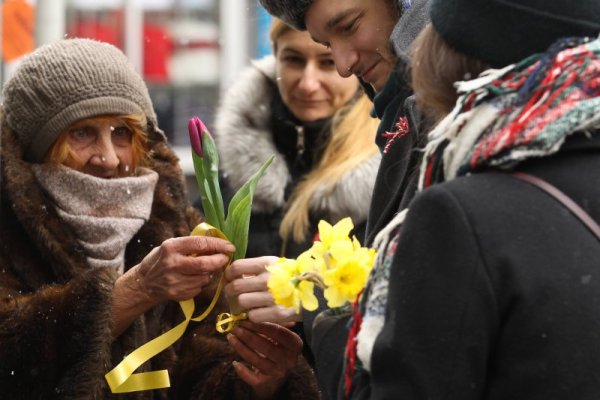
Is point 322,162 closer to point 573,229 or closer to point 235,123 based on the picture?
point 235,123

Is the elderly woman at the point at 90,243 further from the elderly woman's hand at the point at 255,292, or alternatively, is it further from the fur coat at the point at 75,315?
the elderly woman's hand at the point at 255,292

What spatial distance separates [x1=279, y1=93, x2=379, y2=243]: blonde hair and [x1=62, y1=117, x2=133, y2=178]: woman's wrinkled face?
0.99 m

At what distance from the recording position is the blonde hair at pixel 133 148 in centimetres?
304

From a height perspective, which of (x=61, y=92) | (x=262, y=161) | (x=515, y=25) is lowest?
(x=262, y=161)

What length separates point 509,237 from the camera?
1.55 m

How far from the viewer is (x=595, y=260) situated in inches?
61.2

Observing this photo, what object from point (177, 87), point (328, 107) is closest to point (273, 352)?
point (328, 107)

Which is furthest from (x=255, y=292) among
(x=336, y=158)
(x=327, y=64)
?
(x=327, y=64)

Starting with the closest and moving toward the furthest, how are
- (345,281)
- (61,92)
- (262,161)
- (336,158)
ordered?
(345,281)
(61,92)
(336,158)
(262,161)

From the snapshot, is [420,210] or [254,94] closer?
[420,210]

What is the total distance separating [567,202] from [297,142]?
2.64 m

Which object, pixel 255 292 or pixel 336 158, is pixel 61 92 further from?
pixel 336 158

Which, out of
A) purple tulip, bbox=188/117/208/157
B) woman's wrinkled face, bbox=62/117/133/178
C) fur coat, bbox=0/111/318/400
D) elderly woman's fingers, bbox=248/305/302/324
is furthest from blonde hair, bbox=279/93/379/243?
elderly woman's fingers, bbox=248/305/302/324

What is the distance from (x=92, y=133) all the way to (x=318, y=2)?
0.87m
